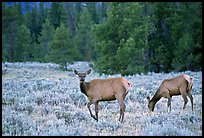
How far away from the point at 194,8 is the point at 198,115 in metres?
16.8

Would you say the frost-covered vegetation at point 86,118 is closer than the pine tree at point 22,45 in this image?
Yes

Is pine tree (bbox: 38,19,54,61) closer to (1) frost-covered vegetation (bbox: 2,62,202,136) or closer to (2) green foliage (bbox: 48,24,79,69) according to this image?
(2) green foliage (bbox: 48,24,79,69)

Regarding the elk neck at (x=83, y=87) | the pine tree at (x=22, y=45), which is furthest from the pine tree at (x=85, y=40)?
the elk neck at (x=83, y=87)

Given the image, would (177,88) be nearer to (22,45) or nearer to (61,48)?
(61,48)

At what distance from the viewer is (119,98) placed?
9273 mm

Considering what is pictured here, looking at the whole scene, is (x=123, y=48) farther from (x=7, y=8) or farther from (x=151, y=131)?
(x=7, y=8)

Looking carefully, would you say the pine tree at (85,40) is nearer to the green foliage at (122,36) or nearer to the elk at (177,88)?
the green foliage at (122,36)

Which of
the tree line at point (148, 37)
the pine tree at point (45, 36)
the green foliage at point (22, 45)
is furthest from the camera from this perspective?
the pine tree at point (45, 36)

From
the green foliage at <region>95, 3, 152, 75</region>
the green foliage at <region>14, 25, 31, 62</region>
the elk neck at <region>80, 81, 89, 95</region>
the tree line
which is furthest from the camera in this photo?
the green foliage at <region>14, 25, 31, 62</region>

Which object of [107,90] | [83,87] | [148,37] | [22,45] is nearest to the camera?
[107,90]

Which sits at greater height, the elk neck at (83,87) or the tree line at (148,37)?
the tree line at (148,37)

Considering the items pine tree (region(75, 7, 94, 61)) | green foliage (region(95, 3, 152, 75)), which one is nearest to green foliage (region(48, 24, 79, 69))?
green foliage (region(95, 3, 152, 75))

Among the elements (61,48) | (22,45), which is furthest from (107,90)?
(22,45)

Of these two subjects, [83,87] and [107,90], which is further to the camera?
[83,87]
